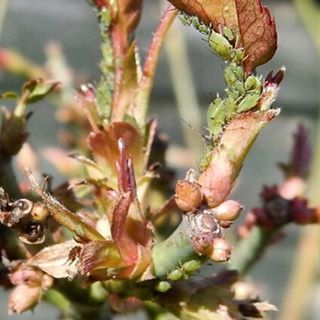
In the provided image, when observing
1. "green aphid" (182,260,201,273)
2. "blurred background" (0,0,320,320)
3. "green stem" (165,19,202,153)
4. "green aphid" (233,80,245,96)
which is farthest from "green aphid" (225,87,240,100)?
"blurred background" (0,0,320,320)

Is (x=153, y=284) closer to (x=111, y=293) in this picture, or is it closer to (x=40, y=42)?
(x=111, y=293)

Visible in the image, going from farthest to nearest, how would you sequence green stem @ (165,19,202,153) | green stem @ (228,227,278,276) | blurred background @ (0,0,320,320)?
1. blurred background @ (0,0,320,320)
2. green stem @ (165,19,202,153)
3. green stem @ (228,227,278,276)

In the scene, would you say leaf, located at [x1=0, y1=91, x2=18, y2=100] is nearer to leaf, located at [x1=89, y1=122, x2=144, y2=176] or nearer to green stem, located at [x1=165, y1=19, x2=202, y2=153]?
leaf, located at [x1=89, y1=122, x2=144, y2=176]

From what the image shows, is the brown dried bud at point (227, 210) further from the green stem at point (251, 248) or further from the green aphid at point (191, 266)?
the green stem at point (251, 248)

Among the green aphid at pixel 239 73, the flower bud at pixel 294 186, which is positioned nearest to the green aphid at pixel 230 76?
the green aphid at pixel 239 73


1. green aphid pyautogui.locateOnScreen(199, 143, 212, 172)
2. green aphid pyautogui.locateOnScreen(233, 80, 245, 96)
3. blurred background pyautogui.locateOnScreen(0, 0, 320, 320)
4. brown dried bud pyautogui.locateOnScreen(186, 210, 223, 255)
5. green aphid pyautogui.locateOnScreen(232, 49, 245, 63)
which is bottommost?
blurred background pyautogui.locateOnScreen(0, 0, 320, 320)

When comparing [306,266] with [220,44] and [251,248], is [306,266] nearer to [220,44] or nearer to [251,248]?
[251,248]

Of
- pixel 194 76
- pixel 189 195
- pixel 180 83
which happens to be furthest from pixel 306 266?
pixel 194 76

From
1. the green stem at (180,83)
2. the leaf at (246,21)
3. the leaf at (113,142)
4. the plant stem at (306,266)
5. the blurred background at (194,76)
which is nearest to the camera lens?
the leaf at (246,21)
